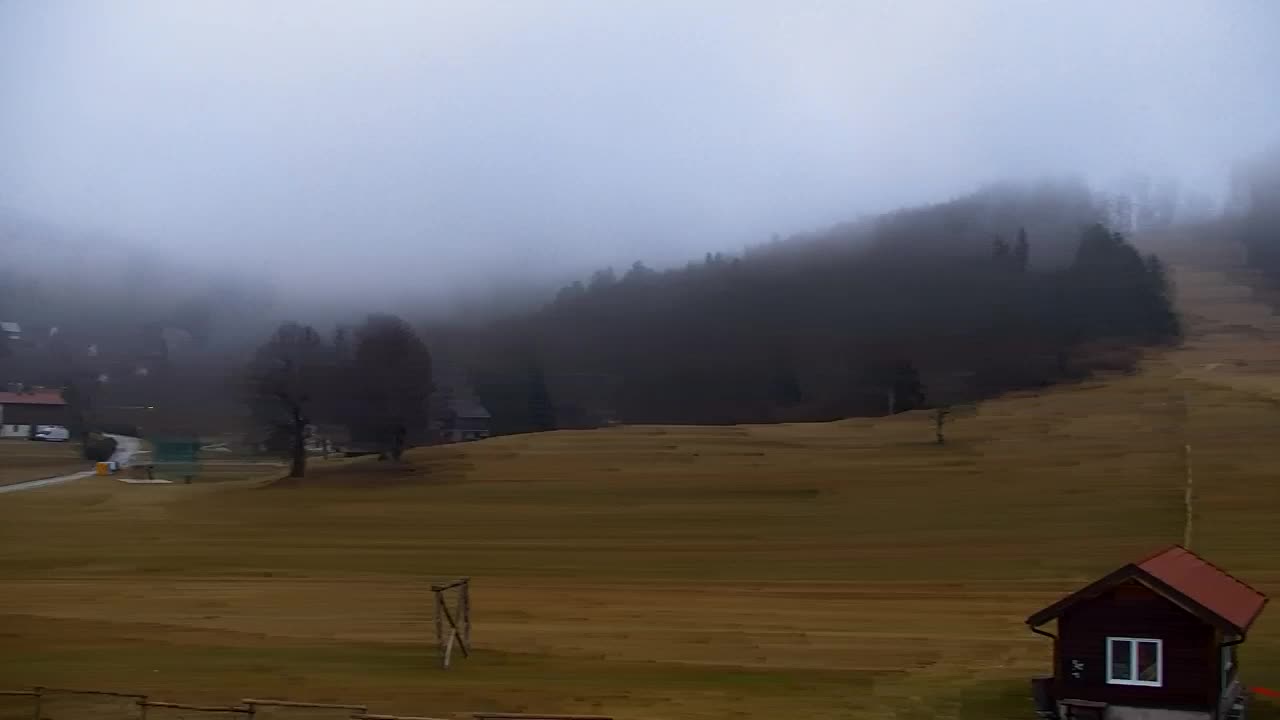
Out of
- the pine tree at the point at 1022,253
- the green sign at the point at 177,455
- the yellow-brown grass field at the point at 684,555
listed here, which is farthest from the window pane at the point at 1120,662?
the pine tree at the point at 1022,253

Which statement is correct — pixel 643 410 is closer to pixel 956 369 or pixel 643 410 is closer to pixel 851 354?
pixel 851 354

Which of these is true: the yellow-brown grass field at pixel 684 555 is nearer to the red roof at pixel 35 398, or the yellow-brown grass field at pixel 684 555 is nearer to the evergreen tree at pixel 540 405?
the evergreen tree at pixel 540 405

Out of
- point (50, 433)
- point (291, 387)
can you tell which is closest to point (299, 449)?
point (291, 387)

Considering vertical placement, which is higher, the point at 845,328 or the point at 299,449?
the point at 845,328

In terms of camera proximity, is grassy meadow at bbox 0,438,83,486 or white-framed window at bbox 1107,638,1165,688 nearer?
white-framed window at bbox 1107,638,1165,688

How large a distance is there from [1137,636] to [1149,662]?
280mm

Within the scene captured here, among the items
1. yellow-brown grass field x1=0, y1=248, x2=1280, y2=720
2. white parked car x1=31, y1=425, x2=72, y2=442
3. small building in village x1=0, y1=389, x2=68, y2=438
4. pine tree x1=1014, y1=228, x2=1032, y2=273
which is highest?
pine tree x1=1014, y1=228, x2=1032, y2=273

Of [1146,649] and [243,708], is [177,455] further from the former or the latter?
[1146,649]

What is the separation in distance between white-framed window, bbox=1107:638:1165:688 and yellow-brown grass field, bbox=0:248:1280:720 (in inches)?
57.8

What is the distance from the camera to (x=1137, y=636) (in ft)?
37.2

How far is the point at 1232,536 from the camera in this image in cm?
2448

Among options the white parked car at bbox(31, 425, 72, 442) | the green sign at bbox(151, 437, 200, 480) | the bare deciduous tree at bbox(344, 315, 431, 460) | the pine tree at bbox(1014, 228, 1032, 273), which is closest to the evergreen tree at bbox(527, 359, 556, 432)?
the bare deciduous tree at bbox(344, 315, 431, 460)

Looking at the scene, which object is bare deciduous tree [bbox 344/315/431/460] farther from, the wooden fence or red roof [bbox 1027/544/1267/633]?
red roof [bbox 1027/544/1267/633]

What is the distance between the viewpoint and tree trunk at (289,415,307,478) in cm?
3747
